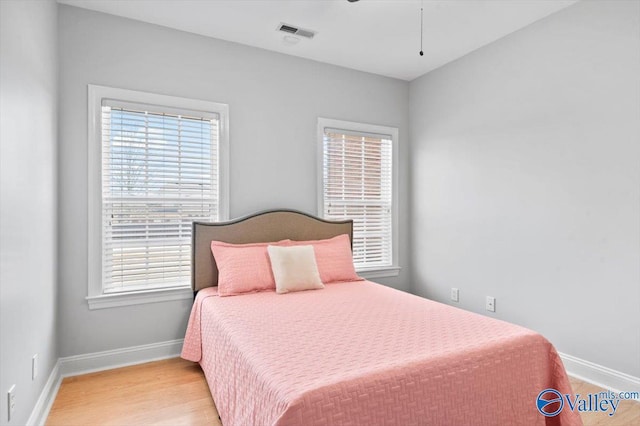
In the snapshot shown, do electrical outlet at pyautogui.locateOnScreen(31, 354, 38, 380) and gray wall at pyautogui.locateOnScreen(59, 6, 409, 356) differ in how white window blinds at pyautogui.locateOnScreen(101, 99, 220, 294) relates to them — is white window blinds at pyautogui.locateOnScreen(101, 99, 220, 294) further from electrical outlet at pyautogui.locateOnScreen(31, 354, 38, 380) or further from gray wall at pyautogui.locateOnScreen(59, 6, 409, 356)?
electrical outlet at pyautogui.locateOnScreen(31, 354, 38, 380)

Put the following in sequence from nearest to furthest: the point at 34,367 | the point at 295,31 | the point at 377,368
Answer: the point at 377,368 < the point at 34,367 < the point at 295,31

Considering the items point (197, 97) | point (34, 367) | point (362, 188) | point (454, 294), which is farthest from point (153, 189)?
point (454, 294)

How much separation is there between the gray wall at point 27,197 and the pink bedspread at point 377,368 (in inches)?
36.7

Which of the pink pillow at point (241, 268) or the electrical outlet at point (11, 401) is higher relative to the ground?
the pink pillow at point (241, 268)

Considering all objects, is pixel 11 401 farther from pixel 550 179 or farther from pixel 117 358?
pixel 550 179

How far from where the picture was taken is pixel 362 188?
396 centimetres

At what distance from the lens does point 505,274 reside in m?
3.15

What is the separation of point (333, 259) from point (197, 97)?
1.83 meters

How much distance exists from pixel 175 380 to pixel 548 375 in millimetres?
2342

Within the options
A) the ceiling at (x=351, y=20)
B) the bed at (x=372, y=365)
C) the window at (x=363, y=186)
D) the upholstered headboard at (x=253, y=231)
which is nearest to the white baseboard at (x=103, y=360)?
the upholstered headboard at (x=253, y=231)

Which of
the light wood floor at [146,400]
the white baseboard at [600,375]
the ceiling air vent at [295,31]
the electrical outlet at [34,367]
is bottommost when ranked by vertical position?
the light wood floor at [146,400]

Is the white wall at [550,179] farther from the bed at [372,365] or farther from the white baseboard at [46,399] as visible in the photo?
the white baseboard at [46,399]

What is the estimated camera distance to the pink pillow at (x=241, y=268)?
9.06 ft

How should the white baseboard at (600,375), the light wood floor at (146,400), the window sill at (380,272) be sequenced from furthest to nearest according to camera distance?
the window sill at (380,272)
the white baseboard at (600,375)
the light wood floor at (146,400)
